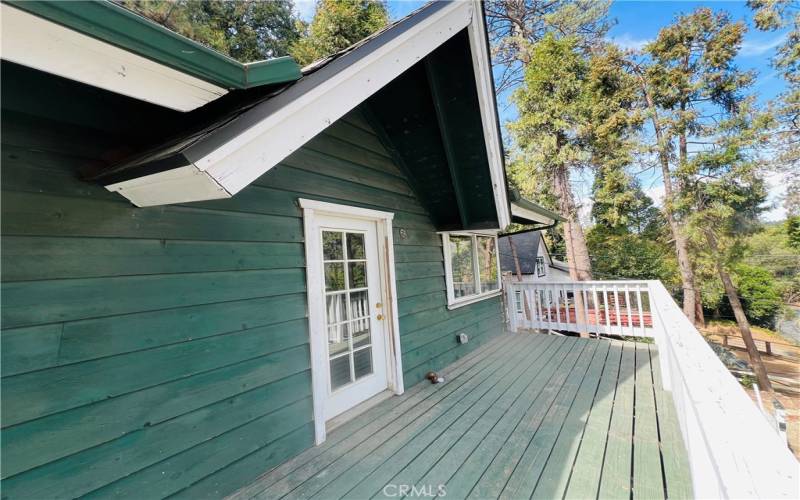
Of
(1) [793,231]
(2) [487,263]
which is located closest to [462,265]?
(2) [487,263]

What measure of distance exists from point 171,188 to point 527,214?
4.33 m

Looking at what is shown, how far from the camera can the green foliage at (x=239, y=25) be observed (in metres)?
7.87

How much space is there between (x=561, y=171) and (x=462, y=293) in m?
7.94

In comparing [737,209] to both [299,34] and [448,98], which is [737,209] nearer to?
[448,98]

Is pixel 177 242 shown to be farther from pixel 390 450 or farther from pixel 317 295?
pixel 390 450

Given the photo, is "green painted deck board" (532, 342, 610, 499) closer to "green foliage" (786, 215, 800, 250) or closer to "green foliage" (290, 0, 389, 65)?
"green foliage" (290, 0, 389, 65)

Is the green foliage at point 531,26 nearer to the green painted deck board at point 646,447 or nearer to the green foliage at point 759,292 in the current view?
the green painted deck board at point 646,447

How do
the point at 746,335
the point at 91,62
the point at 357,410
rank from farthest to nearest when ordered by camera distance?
the point at 746,335
the point at 357,410
the point at 91,62

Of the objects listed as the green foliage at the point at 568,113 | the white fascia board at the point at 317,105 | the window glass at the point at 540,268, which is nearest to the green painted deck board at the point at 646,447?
the white fascia board at the point at 317,105

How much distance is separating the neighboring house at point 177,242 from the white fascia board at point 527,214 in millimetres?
1683

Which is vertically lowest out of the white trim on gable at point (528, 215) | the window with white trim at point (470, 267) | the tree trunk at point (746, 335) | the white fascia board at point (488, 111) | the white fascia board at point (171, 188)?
the tree trunk at point (746, 335)

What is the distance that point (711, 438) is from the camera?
871 millimetres

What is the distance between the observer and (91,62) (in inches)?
37.0

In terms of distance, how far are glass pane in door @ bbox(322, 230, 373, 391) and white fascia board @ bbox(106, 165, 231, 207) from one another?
1.28 meters
